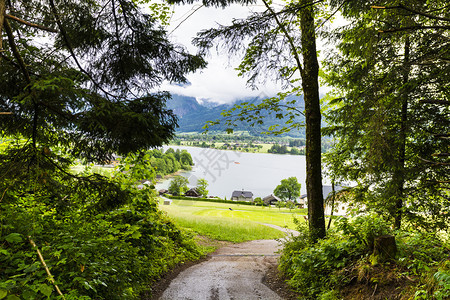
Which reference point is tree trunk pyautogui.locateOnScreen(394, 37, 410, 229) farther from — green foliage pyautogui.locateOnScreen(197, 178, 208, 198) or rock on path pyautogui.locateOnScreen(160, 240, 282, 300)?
green foliage pyautogui.locateOnScreen(197, 178, 208, 198)

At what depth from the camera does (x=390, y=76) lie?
4473 millimetres

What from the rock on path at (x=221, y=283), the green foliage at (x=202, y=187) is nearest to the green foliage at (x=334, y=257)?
the rock on path at (x=221, y=283)

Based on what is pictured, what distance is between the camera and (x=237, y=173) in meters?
108

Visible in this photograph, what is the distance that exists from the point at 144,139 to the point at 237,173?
105009mm

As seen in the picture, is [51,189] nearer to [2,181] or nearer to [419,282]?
[2,181]

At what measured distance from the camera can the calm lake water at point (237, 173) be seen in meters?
71.8

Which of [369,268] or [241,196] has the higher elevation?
[369,268]

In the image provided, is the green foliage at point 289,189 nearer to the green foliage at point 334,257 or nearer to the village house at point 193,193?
the village house at point 193,193

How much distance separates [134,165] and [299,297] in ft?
12.7

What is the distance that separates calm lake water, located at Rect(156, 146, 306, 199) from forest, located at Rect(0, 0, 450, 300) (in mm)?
49036

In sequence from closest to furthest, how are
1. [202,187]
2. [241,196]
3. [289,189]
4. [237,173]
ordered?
[202,187] < [289,189] < [241,196] < [237,173]

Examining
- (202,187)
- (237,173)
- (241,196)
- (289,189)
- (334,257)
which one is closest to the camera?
(334,257)

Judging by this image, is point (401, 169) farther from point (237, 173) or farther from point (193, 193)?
point (237, 173)

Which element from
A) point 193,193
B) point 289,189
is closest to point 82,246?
point 193,193
